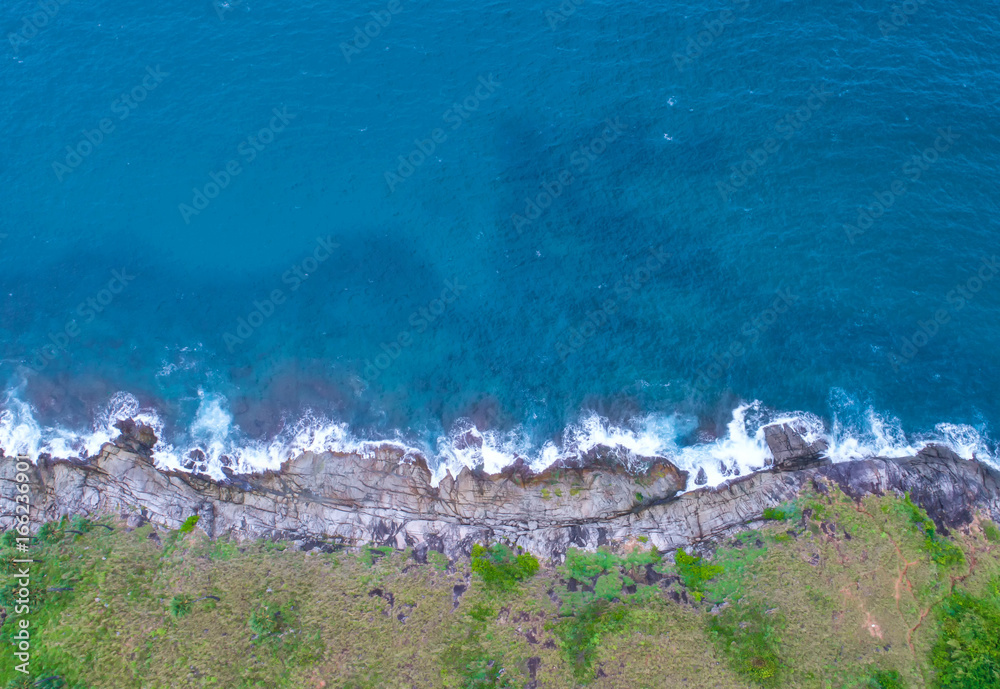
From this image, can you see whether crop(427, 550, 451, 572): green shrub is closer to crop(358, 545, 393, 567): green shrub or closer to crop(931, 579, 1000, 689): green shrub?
crop(358, 545, 393, 567): green shrub

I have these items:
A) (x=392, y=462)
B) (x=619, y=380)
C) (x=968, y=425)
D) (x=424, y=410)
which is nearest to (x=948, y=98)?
(x=968, y=425)

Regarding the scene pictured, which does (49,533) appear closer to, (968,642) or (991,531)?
(968,642)

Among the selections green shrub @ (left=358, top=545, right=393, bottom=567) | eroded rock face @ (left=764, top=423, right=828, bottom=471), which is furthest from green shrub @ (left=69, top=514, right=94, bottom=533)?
eroded rock face @ (left=764, top=423, right=828, bottom=471)

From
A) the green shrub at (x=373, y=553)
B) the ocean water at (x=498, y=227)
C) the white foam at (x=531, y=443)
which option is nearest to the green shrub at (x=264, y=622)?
the green shrub at (x=373, y=553)

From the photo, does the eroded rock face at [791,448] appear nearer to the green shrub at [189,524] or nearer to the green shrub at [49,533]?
the green shrub at [189,524]

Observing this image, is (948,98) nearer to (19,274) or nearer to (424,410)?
(424,410)

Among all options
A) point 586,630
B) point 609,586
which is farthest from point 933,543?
point 586,630
